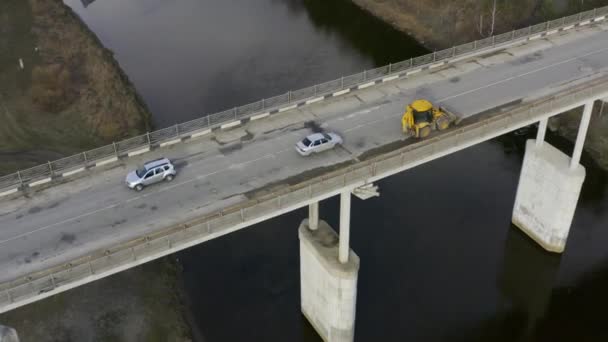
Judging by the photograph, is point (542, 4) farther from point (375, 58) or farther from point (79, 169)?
point (79, 169)

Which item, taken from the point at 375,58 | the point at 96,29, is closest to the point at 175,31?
the point at 96,29

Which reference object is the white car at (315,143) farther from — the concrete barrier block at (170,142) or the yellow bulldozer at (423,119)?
the concrete barrier block at (170,142)

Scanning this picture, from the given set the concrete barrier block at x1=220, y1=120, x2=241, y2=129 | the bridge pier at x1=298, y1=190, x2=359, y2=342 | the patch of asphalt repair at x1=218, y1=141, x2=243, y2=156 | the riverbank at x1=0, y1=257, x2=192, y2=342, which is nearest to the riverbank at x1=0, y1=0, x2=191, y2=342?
the riverbank at x1=0, y1=257, x2=192, y2=342

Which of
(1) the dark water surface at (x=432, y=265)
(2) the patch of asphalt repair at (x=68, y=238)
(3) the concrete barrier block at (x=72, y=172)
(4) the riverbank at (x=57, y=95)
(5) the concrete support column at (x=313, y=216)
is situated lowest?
(1) the dark water surface at (x=432, y=265)

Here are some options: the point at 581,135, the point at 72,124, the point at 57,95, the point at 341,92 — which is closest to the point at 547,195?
the point at 581,135

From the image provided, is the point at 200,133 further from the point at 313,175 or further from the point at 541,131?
the point at 541,131

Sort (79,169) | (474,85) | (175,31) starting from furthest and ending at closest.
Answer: (175,31) < (474,85) < (79,169)

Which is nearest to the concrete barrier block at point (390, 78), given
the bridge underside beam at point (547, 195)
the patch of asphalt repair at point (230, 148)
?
the bridge underside beam at point (547, 195)
